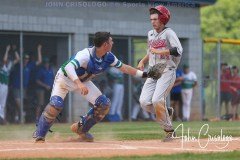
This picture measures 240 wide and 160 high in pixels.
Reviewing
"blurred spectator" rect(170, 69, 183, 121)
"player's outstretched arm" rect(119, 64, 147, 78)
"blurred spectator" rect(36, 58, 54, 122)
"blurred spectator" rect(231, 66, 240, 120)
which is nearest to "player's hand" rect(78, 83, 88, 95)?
"player's outstretched arm" rect(119, 64, 147, 78)

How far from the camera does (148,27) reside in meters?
27.2

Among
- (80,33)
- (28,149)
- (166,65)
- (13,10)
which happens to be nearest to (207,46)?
(80,33)

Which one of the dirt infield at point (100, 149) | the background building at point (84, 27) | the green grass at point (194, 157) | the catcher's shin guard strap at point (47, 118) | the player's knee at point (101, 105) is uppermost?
the background building at point (84, 27)

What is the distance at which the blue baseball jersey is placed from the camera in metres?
11.9

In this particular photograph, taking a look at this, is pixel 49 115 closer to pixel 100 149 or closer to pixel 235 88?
pixel 100 149

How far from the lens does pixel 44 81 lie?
24.1 meters

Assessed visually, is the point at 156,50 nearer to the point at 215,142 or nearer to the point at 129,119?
the point at 215,142

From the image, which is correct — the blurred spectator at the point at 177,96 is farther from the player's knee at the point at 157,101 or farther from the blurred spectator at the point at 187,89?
the player's knee at the point at 157,101

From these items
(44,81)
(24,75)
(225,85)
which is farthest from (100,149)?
(225,85)

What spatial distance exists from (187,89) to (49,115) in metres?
14.8

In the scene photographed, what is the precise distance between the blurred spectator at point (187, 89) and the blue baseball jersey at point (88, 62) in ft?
47.5

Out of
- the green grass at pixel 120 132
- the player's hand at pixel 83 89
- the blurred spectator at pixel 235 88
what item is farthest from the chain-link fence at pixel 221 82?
the player's hand at pixel 83 89

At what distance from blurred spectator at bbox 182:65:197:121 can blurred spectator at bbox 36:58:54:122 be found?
4895 millimetres

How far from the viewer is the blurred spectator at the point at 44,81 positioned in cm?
2398
